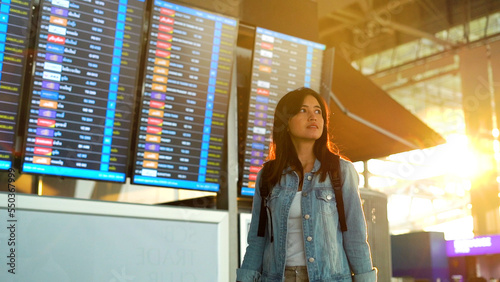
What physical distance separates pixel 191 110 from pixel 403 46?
11.7 metres

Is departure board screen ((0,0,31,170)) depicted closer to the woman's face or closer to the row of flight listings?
the row of flight listings

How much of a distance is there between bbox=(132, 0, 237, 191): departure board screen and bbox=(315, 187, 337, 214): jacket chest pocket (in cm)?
136

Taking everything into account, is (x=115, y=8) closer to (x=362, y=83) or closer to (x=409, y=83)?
(x=362, y=83)

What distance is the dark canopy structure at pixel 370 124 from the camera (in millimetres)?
4418

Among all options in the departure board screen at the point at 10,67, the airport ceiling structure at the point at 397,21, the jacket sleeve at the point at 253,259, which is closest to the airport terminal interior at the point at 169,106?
the departure board screen at the point at 10,67

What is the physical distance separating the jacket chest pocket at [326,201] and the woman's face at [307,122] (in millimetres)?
191

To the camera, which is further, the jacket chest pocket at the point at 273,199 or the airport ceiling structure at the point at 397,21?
the airport ceiling structure at the point at 397,21

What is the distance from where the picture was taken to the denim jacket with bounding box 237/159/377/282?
179 centimetres

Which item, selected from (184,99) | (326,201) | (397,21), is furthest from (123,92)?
(397,21)

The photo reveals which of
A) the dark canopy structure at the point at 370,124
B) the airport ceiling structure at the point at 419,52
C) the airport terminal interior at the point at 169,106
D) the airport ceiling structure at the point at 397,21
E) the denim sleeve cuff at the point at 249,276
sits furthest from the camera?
the airport ceiling structure at the point at 419,52

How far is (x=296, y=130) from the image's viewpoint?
6.47 ft

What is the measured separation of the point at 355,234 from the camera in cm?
185

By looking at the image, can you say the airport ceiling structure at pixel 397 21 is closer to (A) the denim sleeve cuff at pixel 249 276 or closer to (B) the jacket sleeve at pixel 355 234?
(B) the jacket sleeve at pixel 355 234

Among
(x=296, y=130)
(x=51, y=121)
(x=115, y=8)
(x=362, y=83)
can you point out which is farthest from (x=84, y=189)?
(x=362, y=83)
